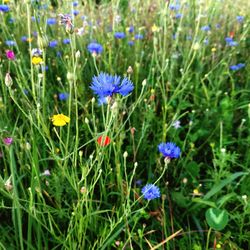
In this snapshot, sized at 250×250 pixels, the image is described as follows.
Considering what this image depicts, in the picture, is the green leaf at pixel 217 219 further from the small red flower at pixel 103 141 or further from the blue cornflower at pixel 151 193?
the small red flower at pixel 103 141

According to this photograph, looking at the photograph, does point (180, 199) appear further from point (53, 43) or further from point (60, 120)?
point (53, 43)

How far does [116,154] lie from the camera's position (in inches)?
45.6

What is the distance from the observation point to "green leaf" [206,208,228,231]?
3.52 feet

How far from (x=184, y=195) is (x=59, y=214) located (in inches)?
19.3

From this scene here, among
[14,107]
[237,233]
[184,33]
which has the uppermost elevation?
[184,33]

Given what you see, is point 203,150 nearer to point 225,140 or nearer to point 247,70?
point 225,140

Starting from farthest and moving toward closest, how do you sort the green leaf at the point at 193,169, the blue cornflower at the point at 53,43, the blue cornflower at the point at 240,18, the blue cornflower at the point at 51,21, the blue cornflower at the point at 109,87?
1. the blue cornflower at the point at 240,18
2. the blue cornflower at the point at 51,21
3. the blue cornflower at the point at 53,43
4. the green leaf at the point at 193,169
5. the blue cornflower at the point at 109,87

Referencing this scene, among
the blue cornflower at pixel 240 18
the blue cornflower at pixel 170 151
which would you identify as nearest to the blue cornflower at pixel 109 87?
the blue cornflower at pixel 170 151

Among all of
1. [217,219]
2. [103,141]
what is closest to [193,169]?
[217,219]

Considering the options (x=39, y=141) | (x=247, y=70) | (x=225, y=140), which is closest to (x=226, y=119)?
(x=225, y=140)

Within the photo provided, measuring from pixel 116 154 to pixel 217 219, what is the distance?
1.16 ft

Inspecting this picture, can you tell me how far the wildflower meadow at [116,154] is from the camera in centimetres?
102

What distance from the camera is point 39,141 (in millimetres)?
1407

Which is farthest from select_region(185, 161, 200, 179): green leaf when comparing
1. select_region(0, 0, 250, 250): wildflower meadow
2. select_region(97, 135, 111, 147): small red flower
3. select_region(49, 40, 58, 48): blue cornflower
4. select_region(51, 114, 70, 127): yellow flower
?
select_region(49, 40, 58, 48): blue cornflower
